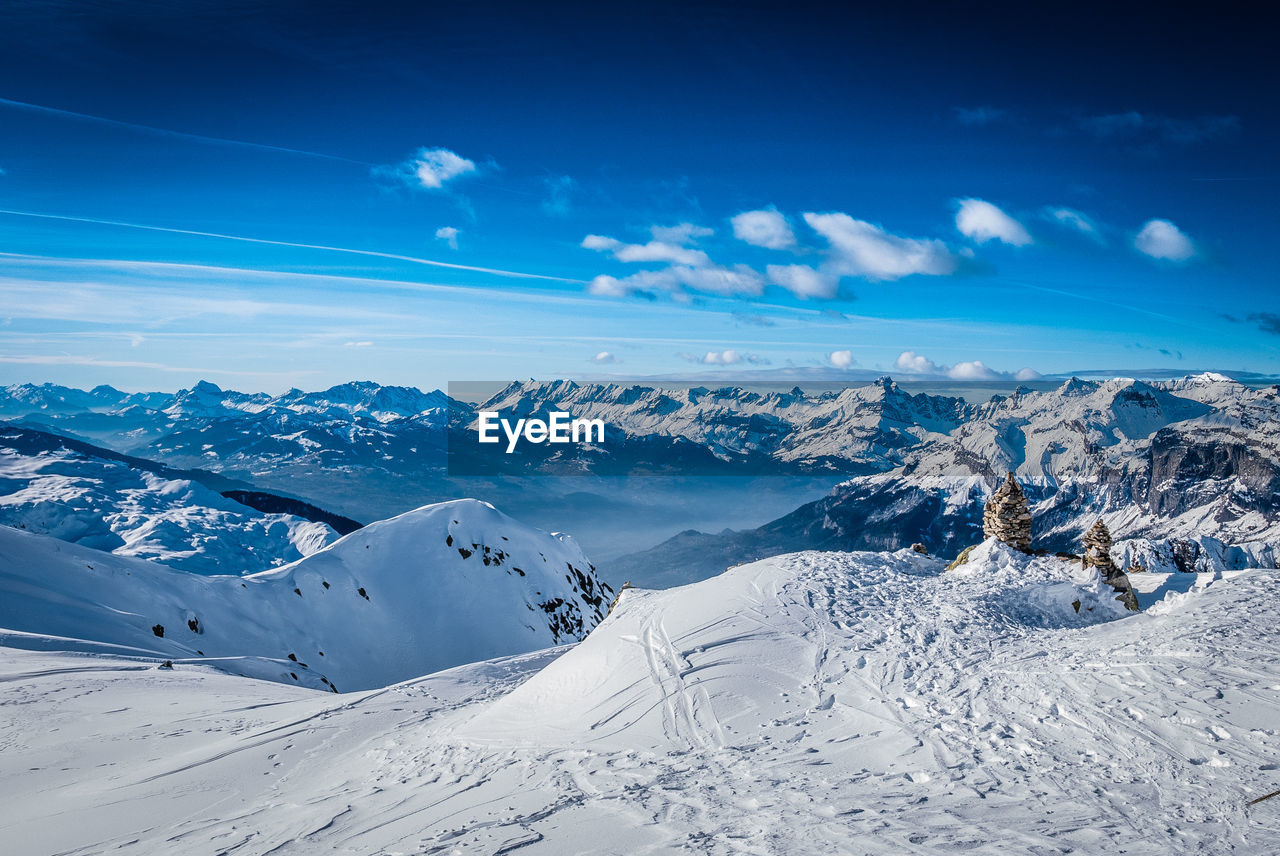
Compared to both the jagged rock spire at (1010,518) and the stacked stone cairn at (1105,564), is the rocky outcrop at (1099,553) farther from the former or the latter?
the jagged rock spire at (1010,518)

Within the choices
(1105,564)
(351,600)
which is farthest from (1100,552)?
(351,600)

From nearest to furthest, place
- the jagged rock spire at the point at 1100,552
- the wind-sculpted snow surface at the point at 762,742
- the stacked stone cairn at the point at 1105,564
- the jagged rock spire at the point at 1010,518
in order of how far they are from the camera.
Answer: the wind-sculpted snow surface at the point at 762,742, the stacked stone cairn at the point at 1105,564, the jagged rock spire at the point at 1100,552, the jagged rock spire at the point at 1010,518

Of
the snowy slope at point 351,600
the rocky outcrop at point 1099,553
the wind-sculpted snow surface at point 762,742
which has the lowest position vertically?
the snowy slope at point 351,600

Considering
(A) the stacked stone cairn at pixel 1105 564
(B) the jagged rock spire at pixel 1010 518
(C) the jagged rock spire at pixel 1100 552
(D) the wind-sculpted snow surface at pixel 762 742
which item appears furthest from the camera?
(B) the jagged rock spire at pixel 1010 518

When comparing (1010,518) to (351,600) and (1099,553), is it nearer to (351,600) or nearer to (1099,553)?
(1099,553)

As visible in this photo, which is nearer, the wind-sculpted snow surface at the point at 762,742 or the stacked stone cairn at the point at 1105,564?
the wind-sculpted snow surface at the point at 762,742

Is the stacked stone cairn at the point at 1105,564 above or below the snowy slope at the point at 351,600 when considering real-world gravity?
above

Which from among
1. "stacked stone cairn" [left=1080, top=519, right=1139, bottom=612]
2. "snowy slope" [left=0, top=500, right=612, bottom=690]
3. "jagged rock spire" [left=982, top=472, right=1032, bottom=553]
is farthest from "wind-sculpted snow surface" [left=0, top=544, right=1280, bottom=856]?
"snowy slope" [left=0, top=500, right=612, bottom=690]

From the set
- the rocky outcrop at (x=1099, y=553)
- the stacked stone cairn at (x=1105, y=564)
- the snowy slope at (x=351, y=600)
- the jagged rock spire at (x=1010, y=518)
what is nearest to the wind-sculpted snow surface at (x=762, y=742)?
the stacked stone cairn at (x=1105, y=564)
